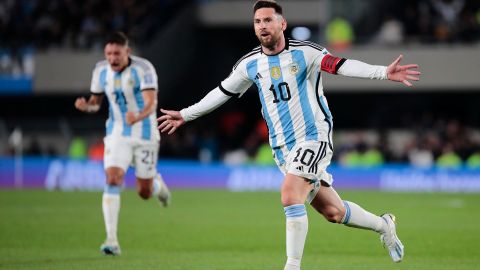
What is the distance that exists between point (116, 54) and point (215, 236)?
3.04 metres

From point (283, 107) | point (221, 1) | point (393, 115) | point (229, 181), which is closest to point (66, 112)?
point (221, 1)

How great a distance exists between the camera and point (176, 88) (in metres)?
32.1

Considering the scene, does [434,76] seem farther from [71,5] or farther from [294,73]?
[294,73]

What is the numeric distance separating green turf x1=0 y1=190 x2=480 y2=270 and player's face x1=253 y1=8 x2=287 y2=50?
2432 millimetres

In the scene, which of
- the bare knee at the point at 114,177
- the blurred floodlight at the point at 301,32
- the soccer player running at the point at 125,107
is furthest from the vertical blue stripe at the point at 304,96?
the blurred floodlight at the point at 301,32

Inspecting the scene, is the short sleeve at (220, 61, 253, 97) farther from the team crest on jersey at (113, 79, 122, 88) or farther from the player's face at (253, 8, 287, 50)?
the team crest on jersey at (113, 79, 122, 88)

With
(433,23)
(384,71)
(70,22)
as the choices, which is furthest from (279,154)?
(70,22)

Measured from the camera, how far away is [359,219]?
8.56 metres

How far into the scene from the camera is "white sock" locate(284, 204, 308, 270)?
7.66m

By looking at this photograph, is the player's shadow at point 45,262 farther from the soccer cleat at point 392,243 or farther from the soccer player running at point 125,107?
the soccer cleat at point 392,243

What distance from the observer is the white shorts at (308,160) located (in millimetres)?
7945

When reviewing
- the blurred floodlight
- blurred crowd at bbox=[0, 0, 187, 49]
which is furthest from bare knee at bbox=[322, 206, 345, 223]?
the blurred floodlight

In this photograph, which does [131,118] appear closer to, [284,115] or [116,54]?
[116,54]

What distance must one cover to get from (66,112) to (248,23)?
6.81m
